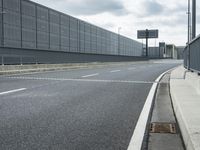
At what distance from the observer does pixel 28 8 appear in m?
47.4

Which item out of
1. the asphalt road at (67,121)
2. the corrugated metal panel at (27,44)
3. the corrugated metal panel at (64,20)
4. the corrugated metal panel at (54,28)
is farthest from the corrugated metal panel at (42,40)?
the asphalt road at (67,121)

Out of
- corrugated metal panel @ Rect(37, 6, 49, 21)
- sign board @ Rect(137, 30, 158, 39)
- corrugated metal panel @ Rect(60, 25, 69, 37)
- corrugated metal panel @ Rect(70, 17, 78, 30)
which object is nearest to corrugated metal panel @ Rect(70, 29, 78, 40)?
corrugated metal panel @ Rect(70, 17, 78, 30)

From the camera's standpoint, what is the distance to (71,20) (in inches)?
2350

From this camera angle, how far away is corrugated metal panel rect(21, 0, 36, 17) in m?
46.5

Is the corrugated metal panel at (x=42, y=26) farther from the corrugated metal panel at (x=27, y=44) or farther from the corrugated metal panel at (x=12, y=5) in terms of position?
the corrugated metal panel at (x=12, y=5)

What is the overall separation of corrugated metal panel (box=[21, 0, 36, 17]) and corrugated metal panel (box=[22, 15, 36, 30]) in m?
0.57

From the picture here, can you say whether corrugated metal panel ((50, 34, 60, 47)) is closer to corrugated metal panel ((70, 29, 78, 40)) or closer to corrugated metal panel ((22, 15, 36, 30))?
corrugated metal panel ((22, 15, 36, 30))

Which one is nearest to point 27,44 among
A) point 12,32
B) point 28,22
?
point 28,22

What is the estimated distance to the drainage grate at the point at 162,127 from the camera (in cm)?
582

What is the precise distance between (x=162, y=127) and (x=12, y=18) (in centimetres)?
4118

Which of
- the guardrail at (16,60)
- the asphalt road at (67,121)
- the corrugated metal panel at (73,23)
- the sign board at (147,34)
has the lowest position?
the asphalt road at (67,121)

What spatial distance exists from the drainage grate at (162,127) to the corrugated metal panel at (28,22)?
139ft

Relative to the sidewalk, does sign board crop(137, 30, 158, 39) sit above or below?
above

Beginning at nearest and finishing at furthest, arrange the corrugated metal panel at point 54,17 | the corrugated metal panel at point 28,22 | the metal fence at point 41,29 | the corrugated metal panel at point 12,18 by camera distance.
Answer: the corrugated metal panel at point 12,18, the metal fence at point 41,29, the corrugated metal panel at point 28,22, the corrugated metal panel at point 54,17
